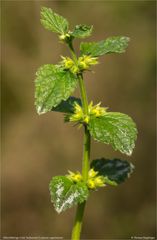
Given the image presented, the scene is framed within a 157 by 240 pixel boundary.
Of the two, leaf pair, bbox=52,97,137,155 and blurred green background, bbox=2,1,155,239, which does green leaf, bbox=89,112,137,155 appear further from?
blurred green background, bbox=2,1,155,239

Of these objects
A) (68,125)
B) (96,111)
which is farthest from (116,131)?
(68,125)

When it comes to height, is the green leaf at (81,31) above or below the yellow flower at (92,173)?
above

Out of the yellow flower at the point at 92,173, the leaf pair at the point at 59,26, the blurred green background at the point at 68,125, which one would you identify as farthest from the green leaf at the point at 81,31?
the blurred green background at the point at 68,125

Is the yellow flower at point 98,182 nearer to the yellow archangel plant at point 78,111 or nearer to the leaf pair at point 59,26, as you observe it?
the yellow archangel plant at point 78,111

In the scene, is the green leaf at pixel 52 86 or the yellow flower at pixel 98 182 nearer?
the green leaf at pixel 52 86

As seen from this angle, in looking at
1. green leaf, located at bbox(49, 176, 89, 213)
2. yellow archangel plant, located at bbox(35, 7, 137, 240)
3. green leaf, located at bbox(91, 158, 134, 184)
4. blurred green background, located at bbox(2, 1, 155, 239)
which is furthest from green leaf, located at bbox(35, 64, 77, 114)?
blurred green background, located at bbox(2, 1, 155, 239)

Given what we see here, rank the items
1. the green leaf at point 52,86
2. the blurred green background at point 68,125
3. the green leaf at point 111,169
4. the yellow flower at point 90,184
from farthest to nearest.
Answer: the blurred green background at point 68,125 < the green leaf at point 111,169 < the yellow flower at point 90,184 < the green leaf at point 52,86

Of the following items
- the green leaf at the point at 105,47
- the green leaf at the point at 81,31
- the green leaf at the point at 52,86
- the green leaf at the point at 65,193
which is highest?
the green leaf at the point at 81,31
